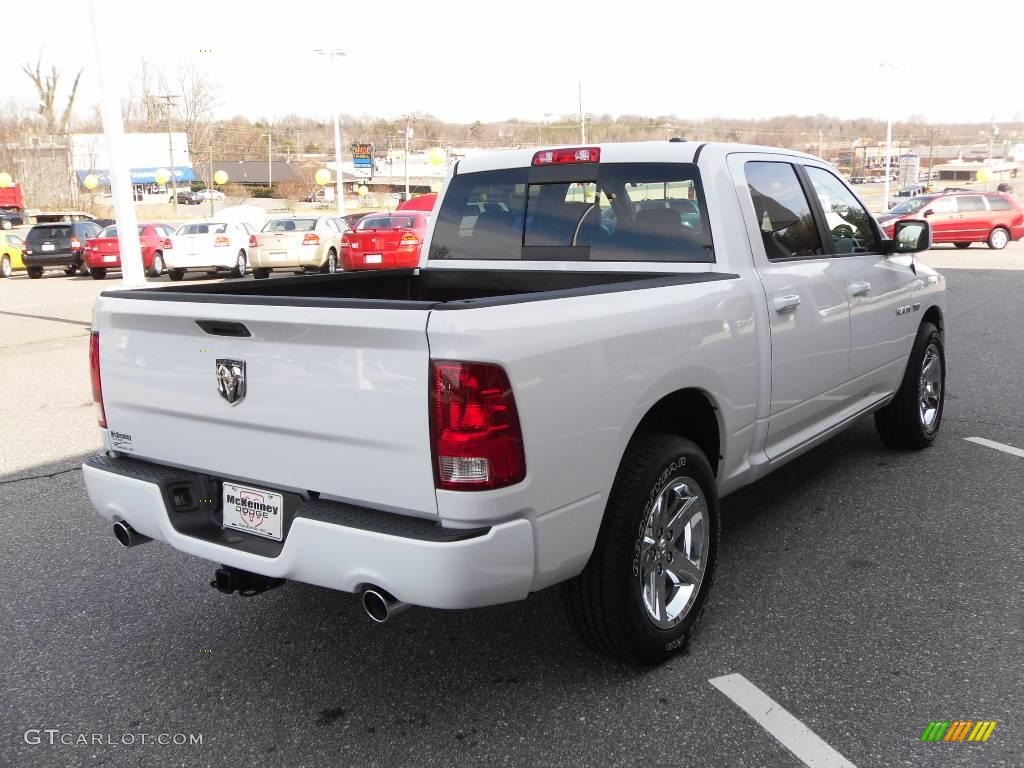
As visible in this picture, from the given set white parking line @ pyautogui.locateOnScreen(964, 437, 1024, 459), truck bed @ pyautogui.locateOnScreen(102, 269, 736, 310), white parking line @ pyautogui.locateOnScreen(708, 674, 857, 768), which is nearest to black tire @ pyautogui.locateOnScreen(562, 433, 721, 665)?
white parking line @ pyautogui.locateOnScreen(708, 674, 857, 768)

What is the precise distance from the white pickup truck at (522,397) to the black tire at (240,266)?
20.8m

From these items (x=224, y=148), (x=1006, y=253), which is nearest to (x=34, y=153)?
(x=224, y=148)

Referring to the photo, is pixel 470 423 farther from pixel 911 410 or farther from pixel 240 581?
pixel 911 410

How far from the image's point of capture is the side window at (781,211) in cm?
409

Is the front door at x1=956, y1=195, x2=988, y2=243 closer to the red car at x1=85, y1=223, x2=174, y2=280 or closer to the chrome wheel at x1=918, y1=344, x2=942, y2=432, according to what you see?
the red car at x1=85, y1=223, x2=174, y2=280

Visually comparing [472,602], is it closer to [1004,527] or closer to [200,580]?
[200,580]

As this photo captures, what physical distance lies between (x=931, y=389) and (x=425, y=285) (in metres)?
3.48

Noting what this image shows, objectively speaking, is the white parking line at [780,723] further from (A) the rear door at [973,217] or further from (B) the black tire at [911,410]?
(A) the rear door at [973,217]

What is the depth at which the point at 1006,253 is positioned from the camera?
26062 millimetres

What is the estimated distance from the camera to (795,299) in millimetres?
4016

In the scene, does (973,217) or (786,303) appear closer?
(786,303)

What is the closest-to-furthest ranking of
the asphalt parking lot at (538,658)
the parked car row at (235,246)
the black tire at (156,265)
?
1. the asphalt parking lot at (538,658)
2. the parked car row at (235,246)
3. the black tire at (156,265)

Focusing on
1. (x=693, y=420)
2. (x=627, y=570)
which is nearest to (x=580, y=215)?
(x=693, y=420)

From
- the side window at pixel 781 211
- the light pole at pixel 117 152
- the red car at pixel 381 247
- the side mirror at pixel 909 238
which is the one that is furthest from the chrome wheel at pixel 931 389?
the red car at pixel 381 247
